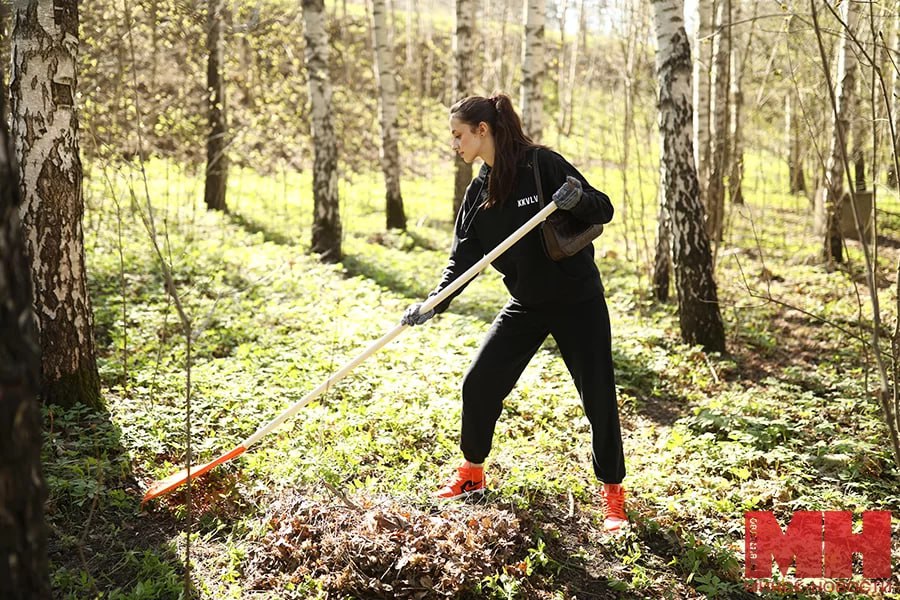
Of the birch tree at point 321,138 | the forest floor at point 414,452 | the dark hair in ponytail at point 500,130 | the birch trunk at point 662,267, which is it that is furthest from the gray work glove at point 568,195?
the birch tree at point 321,138

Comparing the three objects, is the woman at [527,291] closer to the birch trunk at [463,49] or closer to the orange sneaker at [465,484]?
the orange sneaker at [465,484]

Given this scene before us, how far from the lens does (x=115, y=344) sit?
233 inches

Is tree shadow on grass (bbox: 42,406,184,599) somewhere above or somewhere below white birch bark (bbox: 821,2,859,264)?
below

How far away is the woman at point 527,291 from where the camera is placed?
360 centimetres

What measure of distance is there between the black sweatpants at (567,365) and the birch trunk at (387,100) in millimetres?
8687

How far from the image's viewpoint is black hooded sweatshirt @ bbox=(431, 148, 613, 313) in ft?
11.8

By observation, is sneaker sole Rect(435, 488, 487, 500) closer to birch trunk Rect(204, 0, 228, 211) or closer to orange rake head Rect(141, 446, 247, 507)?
orange rake head Rect(141, 446, 247, 507)

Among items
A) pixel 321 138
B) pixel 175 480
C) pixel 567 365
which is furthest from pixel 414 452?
pixel 321 138

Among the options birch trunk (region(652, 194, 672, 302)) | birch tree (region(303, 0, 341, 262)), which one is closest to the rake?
birch trunk (region(652, 194, 672, 302))

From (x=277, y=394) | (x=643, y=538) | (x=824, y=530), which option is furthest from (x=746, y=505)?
(x=277, y=394)

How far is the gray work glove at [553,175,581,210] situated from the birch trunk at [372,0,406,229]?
8.87 meters

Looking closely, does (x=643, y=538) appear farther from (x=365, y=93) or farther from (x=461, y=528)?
(x=365, y=93)

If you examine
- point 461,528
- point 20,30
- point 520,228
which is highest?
point 20,30

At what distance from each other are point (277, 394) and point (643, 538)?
2.77 m
